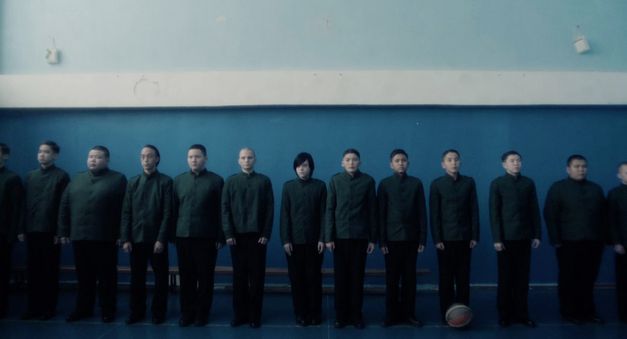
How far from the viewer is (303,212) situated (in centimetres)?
427

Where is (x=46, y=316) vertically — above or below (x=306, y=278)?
below

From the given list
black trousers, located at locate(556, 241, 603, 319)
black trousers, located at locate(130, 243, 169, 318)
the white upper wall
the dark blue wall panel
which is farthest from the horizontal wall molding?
black trousers, located at locate(130, 243, 169, 318)

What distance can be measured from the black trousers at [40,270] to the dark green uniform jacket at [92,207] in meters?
0.29

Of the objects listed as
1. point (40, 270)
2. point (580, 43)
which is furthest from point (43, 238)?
point (580, 43)

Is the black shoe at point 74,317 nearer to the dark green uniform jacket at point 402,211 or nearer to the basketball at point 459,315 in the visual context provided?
the dark green uniform jacket at point 402,211

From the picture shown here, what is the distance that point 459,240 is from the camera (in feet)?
13.8

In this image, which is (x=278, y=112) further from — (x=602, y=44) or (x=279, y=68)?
(x=602, y=44)

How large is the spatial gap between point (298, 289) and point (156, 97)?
3244 mm

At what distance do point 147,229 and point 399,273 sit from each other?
99.8 inches

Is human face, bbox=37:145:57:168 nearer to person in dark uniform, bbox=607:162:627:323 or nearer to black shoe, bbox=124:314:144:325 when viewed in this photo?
black shoe, bbox=124:314:144:325

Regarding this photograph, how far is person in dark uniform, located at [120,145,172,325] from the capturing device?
4250 millimetres

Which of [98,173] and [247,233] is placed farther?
[98,173]

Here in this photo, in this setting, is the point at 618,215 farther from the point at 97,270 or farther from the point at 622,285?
the point at 97,270

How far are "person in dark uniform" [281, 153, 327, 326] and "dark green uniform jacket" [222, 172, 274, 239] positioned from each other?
0.57 ft
